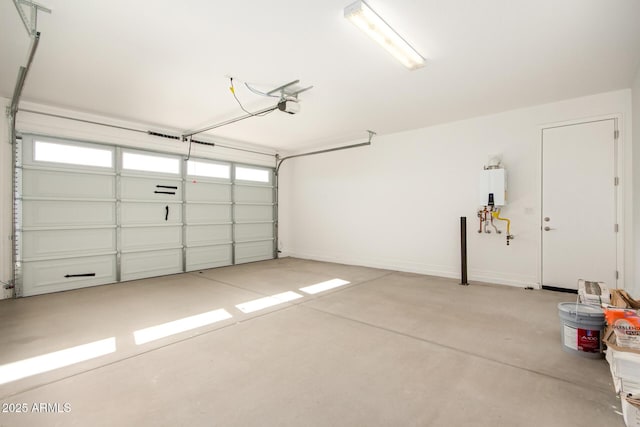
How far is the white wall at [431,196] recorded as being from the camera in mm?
4602

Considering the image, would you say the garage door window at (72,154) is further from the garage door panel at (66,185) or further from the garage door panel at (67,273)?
the garage door panel at (67,273)

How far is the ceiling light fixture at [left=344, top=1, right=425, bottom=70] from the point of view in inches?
90.6

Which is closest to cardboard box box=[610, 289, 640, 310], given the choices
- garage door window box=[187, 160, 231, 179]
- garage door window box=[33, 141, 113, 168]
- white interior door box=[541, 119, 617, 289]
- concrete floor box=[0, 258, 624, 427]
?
concrete floor box=[0, 258, 624, 427]

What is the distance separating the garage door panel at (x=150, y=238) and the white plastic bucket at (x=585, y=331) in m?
6.04

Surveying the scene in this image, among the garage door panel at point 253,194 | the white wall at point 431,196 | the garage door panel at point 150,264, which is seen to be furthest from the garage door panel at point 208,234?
the white wall at point 431,196

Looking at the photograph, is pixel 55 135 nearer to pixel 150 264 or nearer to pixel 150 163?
pixel 150 163

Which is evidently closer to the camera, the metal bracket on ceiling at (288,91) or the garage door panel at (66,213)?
the metal bracket on ceiling at (288,91)

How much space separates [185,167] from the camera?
604cm

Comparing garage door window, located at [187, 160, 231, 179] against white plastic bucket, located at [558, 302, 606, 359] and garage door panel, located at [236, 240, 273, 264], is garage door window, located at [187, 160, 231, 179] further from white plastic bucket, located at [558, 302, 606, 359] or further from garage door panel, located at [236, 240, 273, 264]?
white plastic bucket, located at [558, 302, 606, 359]

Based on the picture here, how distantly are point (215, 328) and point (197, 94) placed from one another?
307cm

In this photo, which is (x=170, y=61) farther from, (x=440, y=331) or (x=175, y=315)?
(x=440, y=331)

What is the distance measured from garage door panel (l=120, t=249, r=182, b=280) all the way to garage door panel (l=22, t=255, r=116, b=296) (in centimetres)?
19

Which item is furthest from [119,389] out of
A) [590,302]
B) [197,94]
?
[590,302]

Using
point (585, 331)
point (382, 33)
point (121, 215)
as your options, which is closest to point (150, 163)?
point (121, 215)
